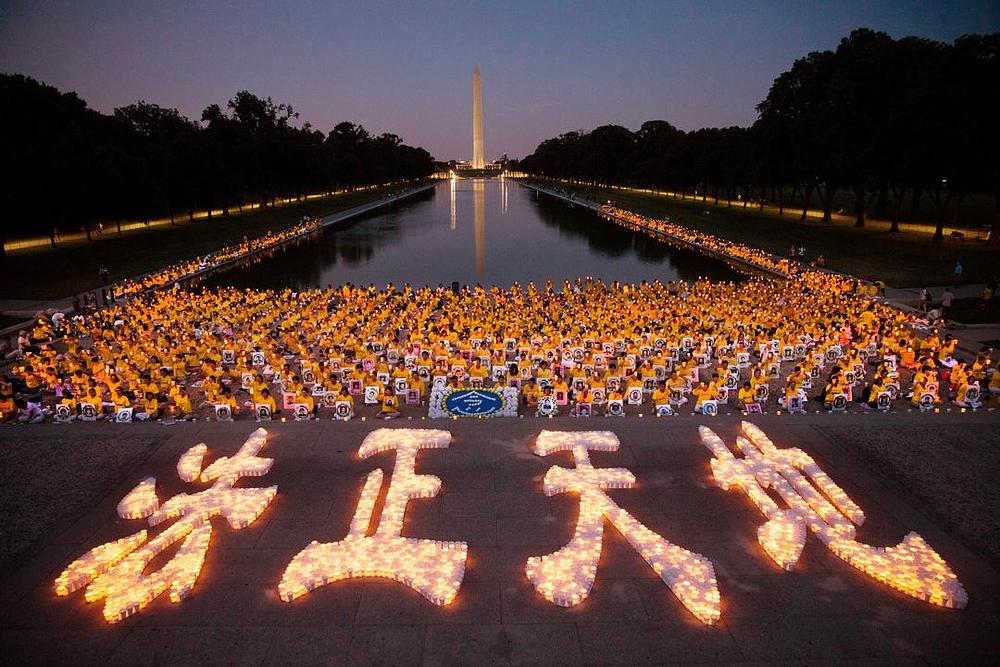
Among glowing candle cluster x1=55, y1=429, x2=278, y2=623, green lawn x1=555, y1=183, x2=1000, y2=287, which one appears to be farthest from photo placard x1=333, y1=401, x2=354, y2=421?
green lawn x1=555, y1=183, x2=1000, y2=287

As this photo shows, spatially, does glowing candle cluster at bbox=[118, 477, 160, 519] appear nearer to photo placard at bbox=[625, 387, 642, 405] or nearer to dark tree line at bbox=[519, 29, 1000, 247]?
photo placard at bbox=[625, 387, 642, 405]

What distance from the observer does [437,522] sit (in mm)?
11367

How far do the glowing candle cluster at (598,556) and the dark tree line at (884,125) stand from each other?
5109cm

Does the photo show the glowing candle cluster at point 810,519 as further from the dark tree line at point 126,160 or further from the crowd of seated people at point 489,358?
the dark tree line at point 126,160

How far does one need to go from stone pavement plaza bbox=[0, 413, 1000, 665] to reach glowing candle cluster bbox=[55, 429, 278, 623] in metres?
0.22

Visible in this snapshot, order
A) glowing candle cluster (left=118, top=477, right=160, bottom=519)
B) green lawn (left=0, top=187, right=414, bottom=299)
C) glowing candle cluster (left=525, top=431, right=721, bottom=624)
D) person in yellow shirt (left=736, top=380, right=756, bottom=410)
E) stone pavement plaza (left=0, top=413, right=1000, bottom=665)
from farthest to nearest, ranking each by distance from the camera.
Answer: green lawn (left=0, top=187, right=414, bottom=299) < person in yellow shirt (left=736, top=380, right=756, bottom=410) < glowing candle cluster (left=118, top=477, right=160, bottom=519) < glowing candle cluster (left=525, top=431, right=721, bottom=624) < stone pavement plaza (left=0, top=413, right=1000, bottom=665)

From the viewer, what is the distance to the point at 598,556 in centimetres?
1020

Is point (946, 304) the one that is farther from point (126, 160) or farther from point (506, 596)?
point (126, 160)

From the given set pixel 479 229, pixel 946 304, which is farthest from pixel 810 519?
pixel 479 229

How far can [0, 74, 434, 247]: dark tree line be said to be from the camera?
51.7 metres

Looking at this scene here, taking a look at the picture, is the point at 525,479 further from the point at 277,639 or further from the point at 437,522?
the point at 277,639

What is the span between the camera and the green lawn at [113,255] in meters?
38.8

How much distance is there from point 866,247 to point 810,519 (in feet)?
159

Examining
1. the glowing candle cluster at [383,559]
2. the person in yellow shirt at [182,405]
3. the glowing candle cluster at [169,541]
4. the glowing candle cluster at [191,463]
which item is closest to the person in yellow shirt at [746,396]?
the glowing candle cluster at [383,559]
